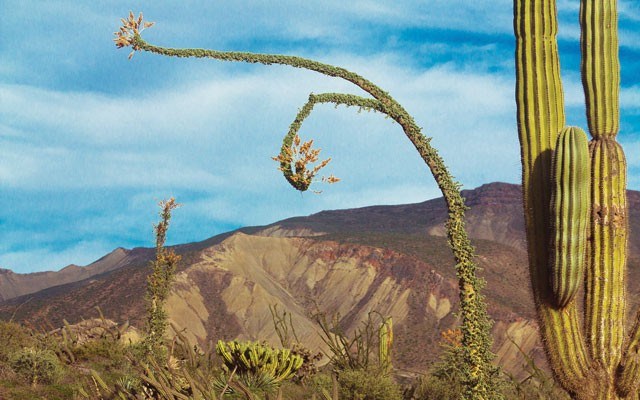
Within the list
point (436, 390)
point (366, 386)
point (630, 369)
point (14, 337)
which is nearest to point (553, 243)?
point (630, 369)

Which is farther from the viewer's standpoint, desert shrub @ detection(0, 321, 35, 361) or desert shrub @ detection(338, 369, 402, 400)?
desert shrub @ detection(0, 321, 35, 361)

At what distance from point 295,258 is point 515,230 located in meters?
47.6

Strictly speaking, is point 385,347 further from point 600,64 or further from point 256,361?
point 600,64

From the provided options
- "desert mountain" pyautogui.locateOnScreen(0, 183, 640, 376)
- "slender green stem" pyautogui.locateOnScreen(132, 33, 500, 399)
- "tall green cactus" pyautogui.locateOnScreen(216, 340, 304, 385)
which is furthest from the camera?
"desert mountain" pyautogui.locateOnScreen(0, 183, 640, 376)

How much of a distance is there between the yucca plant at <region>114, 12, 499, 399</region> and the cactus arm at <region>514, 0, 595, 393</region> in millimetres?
902

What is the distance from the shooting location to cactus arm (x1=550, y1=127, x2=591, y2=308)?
7.30 m

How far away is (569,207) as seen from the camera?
288 inches

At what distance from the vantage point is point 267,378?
12.8m

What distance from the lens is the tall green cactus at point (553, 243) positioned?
25.4ft

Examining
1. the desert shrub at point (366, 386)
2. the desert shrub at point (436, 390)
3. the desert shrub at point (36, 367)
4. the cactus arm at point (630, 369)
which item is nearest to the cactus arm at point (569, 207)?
the cactus arm at point (630, 369)

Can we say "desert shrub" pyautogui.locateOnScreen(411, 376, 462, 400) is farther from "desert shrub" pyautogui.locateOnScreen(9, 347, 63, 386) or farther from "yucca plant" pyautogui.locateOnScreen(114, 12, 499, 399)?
"yucca plant" pyautogui.locateOnScreen(114, 12, 499, 399)

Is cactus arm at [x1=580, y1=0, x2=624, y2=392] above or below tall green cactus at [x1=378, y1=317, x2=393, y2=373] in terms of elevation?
above

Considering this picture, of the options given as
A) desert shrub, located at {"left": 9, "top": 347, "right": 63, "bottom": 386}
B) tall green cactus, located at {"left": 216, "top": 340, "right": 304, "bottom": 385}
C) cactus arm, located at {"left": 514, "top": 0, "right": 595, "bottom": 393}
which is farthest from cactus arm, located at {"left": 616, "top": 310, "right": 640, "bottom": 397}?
desert shrub, located at {"left": 9, "top": 347, "right": 63, "bottom": 386}

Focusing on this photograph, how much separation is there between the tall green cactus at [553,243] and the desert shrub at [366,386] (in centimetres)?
702
